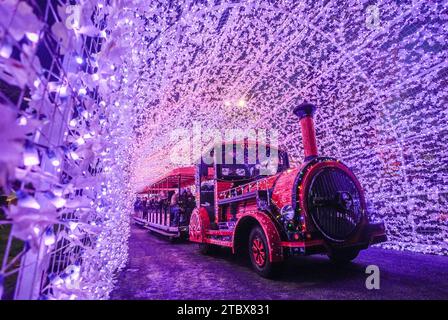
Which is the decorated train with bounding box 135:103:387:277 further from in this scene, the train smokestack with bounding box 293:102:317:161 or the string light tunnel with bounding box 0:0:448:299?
the string light tunnel with bounding box 0:0:448:299

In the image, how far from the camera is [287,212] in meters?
4.12

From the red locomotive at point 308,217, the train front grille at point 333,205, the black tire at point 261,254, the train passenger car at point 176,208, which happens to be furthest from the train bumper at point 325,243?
the train passenger car at point 176,208

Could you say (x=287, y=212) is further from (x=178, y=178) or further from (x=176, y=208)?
(x=178, y=178)

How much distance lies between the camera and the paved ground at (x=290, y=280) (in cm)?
336

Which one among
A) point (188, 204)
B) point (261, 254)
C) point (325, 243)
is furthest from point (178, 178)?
point (325, 243)

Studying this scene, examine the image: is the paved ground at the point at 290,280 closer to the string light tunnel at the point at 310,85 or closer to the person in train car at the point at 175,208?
the string light tunnel at the point at 310,85

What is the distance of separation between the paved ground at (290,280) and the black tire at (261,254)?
0.42 feet

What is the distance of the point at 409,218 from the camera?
636 centimetres

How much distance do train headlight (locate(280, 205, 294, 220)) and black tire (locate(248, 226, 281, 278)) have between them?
0.42 m

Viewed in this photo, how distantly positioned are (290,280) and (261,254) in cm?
55

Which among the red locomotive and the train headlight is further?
the train headlight

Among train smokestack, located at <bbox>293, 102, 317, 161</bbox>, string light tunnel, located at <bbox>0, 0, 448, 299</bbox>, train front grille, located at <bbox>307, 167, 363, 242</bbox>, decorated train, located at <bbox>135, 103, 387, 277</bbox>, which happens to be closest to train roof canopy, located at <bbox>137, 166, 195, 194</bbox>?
string light tunnel, located at <bbox>0, 0, 448, 299</bbox>

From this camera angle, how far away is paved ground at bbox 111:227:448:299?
336cm
